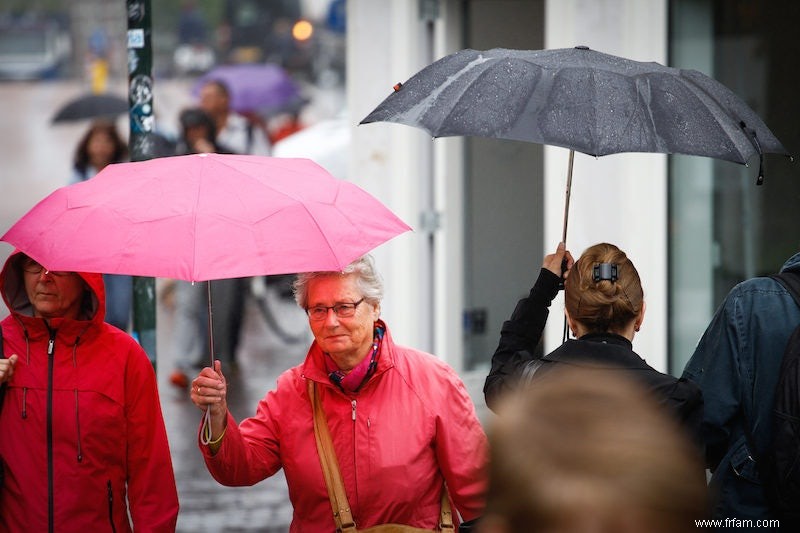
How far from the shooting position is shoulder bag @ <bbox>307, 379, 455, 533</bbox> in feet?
12.6

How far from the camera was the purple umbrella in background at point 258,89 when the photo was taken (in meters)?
18.6

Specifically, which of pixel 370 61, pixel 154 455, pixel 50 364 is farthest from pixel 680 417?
pixel 370 61

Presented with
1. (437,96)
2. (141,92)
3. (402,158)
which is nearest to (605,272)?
(437,96)

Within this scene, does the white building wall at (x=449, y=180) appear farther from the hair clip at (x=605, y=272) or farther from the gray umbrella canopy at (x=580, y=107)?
the hair clip at (x=605, y=272)

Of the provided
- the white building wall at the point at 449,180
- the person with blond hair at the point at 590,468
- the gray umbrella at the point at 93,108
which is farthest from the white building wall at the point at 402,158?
the person with blond hair at the point at 590,468

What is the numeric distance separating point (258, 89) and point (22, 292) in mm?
14843

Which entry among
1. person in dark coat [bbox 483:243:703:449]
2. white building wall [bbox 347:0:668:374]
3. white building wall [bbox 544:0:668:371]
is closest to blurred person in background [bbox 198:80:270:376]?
white building wall [bbox 347:0:668:374]

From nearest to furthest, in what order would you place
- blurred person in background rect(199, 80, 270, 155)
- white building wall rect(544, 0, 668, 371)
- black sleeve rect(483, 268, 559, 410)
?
black sleeve rect(483, 268, 559, 410) → white building wall rect(544, 0, 668, 371) → blurred person in background rect(199, 80, 270, 155)

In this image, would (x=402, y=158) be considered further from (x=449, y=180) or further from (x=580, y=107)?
(x=580, y=107)

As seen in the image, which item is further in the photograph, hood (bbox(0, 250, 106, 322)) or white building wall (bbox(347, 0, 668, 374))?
white building wall (bbox(347, 0, 668, 374))

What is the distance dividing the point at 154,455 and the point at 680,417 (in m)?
1.62

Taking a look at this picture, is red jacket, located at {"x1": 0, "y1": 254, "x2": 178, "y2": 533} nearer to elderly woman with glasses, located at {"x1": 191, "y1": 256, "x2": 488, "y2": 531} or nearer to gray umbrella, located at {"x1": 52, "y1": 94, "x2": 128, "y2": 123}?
elderly woman with glasses, located at {"x1": 191, "y1": 256, "x2": 488, "y2": 531}

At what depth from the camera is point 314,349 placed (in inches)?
158

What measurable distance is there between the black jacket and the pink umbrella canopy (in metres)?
0.51
